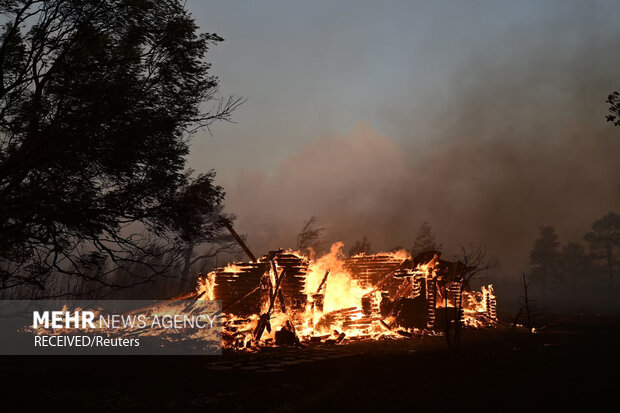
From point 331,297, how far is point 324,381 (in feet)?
34.7

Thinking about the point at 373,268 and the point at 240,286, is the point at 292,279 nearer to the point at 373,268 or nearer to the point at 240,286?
Answer: the point at 240,286

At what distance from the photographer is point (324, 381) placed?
8273mm

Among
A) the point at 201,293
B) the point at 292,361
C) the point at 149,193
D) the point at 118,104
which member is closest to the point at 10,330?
the point at 201,293

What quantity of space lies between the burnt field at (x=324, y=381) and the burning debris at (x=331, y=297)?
258cm

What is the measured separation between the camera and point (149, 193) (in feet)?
23.9

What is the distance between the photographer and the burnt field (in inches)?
253

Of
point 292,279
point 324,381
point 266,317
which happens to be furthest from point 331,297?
point 324,381

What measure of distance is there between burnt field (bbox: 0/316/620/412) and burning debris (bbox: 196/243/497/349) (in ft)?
8.48

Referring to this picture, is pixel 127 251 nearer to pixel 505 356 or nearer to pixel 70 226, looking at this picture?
pixel 70 226

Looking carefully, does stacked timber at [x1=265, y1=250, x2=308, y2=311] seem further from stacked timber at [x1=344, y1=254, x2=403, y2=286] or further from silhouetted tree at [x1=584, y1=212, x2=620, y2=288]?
silhouetted tree at [x1=584, y1=212, x2=620, y2=288]

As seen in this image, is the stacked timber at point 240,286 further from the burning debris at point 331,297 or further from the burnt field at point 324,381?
the burnt field at point 324,381

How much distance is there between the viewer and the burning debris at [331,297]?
591 inches

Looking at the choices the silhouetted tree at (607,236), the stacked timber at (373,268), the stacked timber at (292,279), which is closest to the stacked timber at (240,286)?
the stacked timber at (292,279)

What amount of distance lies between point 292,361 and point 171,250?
5.01m
